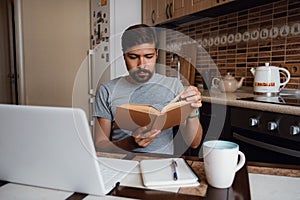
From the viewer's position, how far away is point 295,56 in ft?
6.01

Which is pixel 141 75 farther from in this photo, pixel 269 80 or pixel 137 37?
pixel 269 80

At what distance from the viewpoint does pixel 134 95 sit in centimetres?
138

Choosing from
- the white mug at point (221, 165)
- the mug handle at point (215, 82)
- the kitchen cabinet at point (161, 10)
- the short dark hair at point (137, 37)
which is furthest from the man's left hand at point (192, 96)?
the kitchen cabinet at point (161, 10)

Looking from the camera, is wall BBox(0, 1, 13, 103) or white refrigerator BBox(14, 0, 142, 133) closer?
white refrigerator BBox(14, 0, 142, 133)

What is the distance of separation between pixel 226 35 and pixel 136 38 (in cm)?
132

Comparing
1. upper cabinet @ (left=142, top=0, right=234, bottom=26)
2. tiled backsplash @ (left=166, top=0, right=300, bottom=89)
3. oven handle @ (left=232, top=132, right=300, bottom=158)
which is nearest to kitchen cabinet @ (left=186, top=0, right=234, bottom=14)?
upper cabinet @ (left=142, top=0, right=234, bottom=26)

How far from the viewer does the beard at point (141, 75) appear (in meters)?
1.37

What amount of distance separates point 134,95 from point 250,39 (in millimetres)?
1229

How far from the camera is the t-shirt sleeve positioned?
1.31 metres

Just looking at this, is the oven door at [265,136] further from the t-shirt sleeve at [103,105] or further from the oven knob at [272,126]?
the t-shirt sleeve at [103,105]

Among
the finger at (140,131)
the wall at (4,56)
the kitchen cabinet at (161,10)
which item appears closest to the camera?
the finger at (140,131)

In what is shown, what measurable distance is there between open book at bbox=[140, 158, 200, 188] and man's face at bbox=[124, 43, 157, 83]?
0.63 meters

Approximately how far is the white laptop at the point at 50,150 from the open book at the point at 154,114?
254mm

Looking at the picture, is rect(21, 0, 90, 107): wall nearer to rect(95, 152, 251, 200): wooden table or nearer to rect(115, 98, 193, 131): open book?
rect(115, 98, 193, 131): open book
